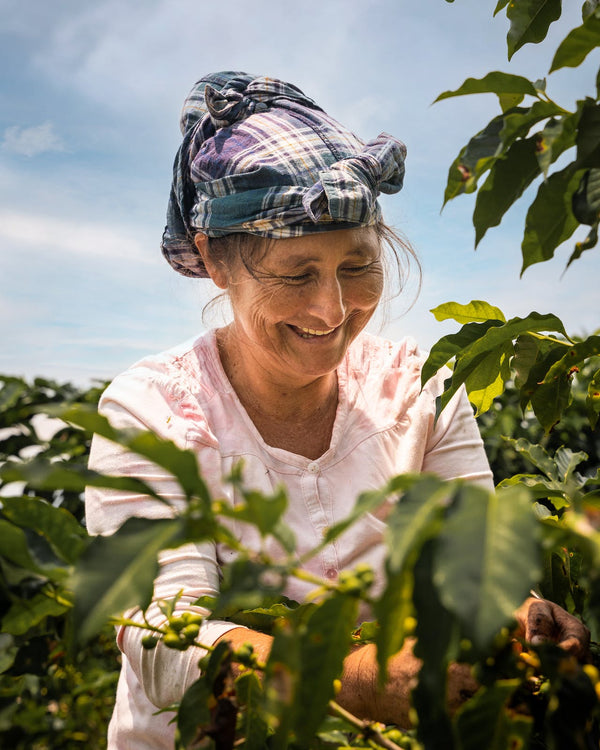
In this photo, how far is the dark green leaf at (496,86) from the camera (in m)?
0.83

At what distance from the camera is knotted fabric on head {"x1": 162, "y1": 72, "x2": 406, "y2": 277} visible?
2.02 metres

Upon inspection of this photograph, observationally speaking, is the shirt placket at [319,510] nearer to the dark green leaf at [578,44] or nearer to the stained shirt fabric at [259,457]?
the stained shirt fabric at [259,457]

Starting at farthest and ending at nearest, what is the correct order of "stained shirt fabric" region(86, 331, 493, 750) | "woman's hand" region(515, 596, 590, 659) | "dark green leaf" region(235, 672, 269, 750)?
"stained shirt fabric" region(86, 331, 493, 750), "woman's hand" region(515, 596, 590, 659), "dark green leaf" region(235, 672, 269, 750)

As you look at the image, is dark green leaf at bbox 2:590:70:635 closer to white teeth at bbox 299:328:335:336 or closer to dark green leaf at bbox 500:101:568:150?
dark green leaf at bbox 500:101:568:150

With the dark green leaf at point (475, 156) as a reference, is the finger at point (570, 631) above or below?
below

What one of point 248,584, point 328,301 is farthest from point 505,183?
point 328,301

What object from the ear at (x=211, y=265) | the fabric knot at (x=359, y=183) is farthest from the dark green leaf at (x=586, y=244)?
the ear at (x=211, y=265)

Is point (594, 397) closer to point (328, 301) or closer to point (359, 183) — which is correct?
point (328, 301)

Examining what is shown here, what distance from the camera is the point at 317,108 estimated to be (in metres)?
2.40

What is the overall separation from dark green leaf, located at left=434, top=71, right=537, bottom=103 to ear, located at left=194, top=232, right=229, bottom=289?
64.0 inches

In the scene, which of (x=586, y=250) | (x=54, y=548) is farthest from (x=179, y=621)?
(x=586, y=250)

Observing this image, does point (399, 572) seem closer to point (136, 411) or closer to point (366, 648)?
point (366, 648)

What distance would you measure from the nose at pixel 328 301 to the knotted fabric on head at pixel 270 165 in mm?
172

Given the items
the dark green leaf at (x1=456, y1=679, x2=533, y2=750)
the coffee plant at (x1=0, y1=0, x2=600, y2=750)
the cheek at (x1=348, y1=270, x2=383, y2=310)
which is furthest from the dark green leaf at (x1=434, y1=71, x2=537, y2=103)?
the cheek at (x1=348, y1=270, x2=383, y2=310)
